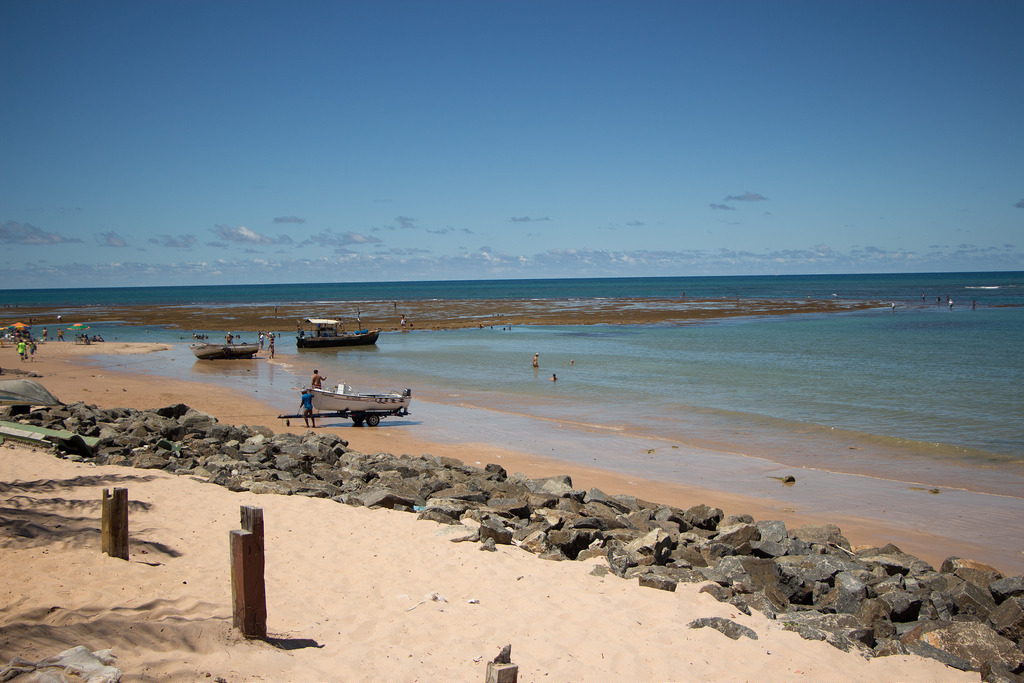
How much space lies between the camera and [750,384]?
103ft

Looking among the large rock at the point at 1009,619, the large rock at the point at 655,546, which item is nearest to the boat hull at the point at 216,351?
the large rock at the point at 655,546

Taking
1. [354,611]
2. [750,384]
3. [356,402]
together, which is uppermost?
[356,402]

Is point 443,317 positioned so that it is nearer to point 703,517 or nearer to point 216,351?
point 216,351

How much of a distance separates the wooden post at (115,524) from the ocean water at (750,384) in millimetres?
12718

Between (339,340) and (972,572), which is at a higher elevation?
(339,340)

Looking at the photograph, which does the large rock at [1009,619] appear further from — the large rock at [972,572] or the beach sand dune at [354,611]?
the beach sand dune at [354,611]

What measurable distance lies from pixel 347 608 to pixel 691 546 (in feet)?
17.9

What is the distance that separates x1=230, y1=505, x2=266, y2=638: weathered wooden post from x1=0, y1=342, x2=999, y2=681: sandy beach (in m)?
0.16

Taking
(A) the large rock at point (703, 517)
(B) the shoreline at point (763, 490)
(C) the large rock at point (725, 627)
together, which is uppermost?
(C) the large rock at point (725, 627)

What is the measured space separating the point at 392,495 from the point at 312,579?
340 cm

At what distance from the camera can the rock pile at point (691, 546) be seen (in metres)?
8.17

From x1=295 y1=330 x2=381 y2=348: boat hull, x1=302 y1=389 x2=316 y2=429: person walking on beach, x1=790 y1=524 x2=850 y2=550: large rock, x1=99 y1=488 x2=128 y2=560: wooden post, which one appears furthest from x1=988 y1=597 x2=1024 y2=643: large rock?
x1=295 y1=330 x2=381 y2=348: boat hull

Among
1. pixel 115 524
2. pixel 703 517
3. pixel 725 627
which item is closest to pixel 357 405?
pixel 703 517

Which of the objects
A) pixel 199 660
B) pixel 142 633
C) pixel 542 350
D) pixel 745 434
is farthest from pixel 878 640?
pixel 542 350
